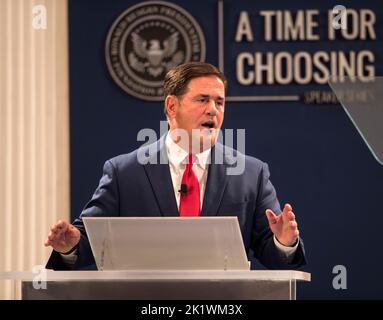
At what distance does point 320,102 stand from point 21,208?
1.74 metres

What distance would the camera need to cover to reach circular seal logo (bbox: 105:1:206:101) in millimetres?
4754

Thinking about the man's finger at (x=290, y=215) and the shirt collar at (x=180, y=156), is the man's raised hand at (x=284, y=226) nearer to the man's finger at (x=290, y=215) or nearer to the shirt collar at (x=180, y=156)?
the man's finger at (x=290, y=215)

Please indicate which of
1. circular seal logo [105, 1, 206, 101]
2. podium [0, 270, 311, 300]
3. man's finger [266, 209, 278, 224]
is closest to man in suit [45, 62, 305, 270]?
man's finger [266, 209, 278, 224]

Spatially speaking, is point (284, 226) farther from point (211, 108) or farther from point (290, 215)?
point (211, 108)

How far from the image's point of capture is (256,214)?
296 cm

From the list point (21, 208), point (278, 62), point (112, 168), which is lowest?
point (21, 208)

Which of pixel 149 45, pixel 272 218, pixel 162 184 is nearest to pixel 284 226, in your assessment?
pixel 272 218

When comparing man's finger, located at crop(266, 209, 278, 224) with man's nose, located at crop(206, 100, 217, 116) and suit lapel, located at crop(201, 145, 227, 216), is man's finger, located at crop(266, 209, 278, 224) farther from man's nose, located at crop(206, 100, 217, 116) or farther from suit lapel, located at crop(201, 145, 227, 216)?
man's nose, located at crop(206, 100, 217, 116)

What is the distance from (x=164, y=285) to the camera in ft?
6.81

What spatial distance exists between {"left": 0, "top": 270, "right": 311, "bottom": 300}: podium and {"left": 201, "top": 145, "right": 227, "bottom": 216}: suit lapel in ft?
2.69

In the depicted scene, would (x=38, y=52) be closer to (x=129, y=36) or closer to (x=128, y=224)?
(x=129, y=36)
